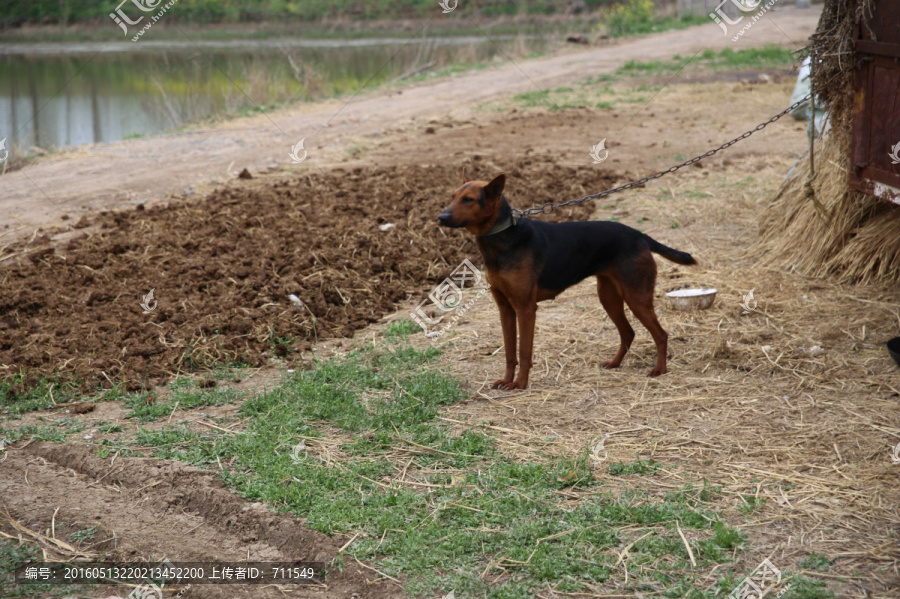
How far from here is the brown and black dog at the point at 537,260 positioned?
206 inches

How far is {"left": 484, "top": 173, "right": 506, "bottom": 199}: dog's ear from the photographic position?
5.03 metres

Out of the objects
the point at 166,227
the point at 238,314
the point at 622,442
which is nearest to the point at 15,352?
the point at 238,314

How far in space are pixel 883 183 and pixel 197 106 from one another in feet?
50.9

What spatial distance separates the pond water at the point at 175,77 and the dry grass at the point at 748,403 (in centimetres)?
1033

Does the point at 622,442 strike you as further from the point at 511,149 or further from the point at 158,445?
the point at 511,149

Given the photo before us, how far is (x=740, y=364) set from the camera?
5.82 meters

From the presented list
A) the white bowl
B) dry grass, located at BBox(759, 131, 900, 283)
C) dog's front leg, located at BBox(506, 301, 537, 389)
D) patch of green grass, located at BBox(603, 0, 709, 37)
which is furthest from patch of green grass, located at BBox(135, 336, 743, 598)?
patch of green grass, located at BBox(603, 0, 709, 37)

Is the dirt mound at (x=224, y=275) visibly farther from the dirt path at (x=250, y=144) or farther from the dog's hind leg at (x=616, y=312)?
the dog's hind leg at (x=616, y=312)

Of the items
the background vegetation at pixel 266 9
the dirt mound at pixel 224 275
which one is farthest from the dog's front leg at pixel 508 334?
the background vegetation at pixel 266 9

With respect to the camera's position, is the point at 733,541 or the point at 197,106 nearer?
the point at 733,541

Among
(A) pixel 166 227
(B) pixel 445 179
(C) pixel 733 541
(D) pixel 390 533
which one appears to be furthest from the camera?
(B) pixel 445 179

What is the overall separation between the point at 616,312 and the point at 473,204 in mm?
1493

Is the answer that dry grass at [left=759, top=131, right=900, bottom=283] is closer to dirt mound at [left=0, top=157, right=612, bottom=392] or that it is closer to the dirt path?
dirt mound at [left=0, top=157, right=612, bottom=392]

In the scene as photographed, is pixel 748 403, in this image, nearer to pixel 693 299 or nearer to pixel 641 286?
pixel 641 286
